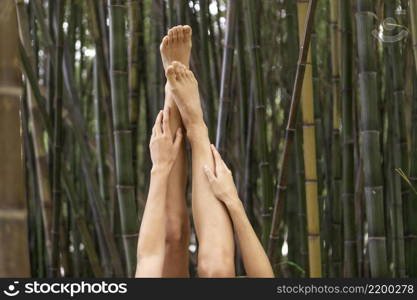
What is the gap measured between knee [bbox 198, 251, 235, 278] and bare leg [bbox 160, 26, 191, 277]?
0.32ft

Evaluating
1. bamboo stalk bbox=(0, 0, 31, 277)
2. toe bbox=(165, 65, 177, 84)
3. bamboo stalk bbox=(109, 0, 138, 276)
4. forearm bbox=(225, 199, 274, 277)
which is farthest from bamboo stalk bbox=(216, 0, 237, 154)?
bamboo stalk bbox=(0, 0, 31, 277)

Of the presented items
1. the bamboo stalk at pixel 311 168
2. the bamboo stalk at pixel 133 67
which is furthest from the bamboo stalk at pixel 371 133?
the bamboo stalk at pixel 133 67

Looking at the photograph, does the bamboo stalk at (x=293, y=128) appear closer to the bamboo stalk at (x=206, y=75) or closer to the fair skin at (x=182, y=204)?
the fair skin at (x=182, y=204)

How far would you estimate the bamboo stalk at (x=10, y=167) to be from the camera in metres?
0.82

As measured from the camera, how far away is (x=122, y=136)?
1.72 metres

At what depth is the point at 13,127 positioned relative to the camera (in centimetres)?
83

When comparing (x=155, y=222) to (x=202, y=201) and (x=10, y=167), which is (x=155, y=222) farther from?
(x=10, y=167)

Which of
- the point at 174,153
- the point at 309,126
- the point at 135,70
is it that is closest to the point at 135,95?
the point at 135,70

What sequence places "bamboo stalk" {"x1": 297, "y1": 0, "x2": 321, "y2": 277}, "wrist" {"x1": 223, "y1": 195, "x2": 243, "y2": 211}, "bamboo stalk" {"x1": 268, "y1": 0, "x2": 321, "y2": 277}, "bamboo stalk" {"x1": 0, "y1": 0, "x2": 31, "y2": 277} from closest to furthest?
"bamboo stalk" {"x1": 0, "y1": 0, "x2": 31, "y2": 277}, "wrist" {"x1": 223, "y1": 195, "x2": 243, "y2": 211}, "bamboo stalk" {"x1": 268, "y1": 0, "x2": 321, "y2": 277}, "bamboo stalk" {"x1": 297, "y1": 0, "x2": 321, "y2": 277}

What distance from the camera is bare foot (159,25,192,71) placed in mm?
1567

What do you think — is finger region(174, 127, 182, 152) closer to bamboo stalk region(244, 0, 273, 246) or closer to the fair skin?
the fair skin

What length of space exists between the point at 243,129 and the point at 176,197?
103cm

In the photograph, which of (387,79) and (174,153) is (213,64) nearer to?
(387,79)

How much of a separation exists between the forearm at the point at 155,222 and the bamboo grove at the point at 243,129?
21 cm
